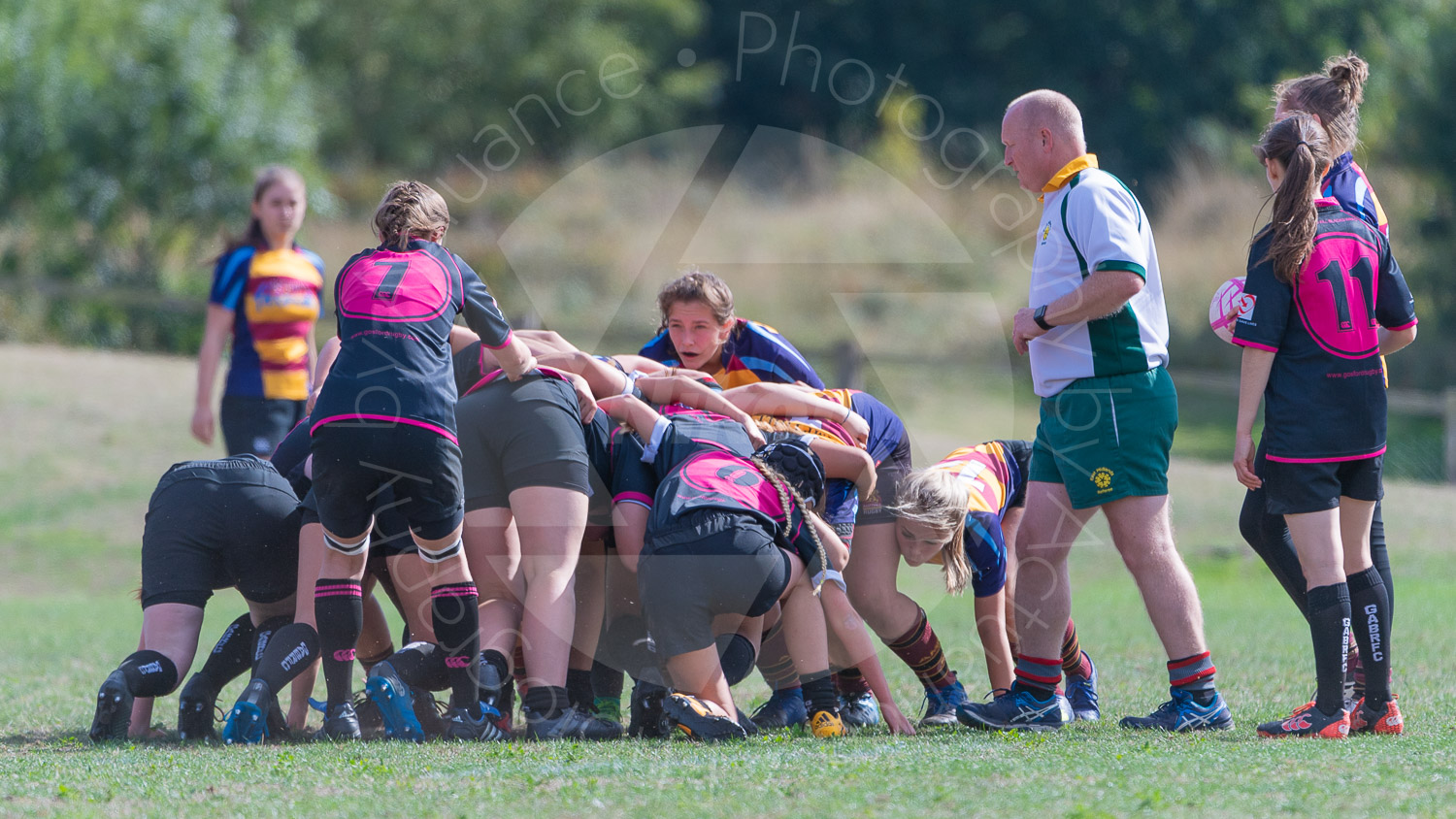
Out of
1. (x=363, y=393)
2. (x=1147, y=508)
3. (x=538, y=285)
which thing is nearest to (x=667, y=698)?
(x=363, y=393)

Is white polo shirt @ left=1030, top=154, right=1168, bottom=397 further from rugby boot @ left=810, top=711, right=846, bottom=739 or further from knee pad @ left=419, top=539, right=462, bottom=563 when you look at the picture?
knee pad @ left=419, top=539, right=462, bottom=563

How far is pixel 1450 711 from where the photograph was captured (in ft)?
15.3

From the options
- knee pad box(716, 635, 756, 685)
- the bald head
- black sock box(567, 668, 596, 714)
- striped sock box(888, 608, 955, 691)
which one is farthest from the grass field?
the bald head

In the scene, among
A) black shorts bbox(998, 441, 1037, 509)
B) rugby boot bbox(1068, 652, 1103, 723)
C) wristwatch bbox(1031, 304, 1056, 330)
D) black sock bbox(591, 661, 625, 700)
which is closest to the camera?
wristwatch bbox(1031, 304, 1056, 330)

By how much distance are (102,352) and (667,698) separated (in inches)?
601

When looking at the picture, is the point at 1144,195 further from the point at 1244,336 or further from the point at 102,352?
the point at 1244,336

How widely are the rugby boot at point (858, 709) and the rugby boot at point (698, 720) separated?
715mm

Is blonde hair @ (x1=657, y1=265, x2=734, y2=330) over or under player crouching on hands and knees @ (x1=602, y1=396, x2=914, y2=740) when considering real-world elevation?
over

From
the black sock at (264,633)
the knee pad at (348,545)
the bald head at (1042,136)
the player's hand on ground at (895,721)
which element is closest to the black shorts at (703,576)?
the player's hand on ground at (895,721)

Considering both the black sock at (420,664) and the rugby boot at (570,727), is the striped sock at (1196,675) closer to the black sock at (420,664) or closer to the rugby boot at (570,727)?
the rugby boot at (570,727)

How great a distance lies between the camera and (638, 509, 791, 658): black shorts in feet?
14.4

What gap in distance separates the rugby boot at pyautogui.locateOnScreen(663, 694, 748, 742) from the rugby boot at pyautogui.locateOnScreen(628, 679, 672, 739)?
261mm

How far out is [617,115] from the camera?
32.7 m

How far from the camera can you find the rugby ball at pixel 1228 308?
4.41 m
